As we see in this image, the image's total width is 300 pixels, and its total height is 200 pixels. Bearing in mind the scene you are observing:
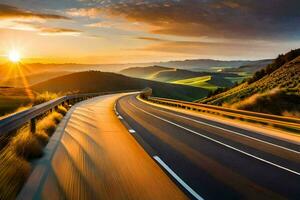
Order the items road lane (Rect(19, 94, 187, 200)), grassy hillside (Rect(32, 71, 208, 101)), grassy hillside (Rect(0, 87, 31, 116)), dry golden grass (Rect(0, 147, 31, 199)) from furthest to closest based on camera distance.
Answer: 1. grassy hillside (Rect(32, 71, 208, 101))
2. grassy hillside (Rect(0, 87, 31, 116))
3. road lane (Rect(19, 94, 187, 200))
4. dry golden grass (Rect(0, 147, 31, 199))

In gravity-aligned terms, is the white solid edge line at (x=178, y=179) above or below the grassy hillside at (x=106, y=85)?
above

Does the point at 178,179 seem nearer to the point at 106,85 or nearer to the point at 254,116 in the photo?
the point at 254,116

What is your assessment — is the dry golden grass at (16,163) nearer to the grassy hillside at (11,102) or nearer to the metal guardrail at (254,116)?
the metal guardrail at (254,116)

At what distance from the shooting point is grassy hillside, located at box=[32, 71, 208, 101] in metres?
150

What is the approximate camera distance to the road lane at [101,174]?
641cm

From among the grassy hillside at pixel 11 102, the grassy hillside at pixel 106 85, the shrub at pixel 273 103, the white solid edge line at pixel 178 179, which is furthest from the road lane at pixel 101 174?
the grassy hillside at pixel 106 85

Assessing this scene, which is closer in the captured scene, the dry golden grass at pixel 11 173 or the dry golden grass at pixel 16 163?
the dry golden grass at pixel 11 173

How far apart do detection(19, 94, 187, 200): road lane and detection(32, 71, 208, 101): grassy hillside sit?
441 feet

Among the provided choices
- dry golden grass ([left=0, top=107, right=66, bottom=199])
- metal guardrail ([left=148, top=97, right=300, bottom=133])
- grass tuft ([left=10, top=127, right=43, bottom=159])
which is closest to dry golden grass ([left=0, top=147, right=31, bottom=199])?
dry golden grass ([left=0, top=107, right=66, bottom=199])

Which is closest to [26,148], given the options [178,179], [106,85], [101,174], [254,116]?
[101,174]

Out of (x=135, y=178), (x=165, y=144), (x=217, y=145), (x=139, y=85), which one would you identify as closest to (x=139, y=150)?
(x=165, y=144)

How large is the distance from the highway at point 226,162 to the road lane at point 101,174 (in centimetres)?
35

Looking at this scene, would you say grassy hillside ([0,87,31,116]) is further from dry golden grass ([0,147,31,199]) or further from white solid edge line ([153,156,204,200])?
white solid edge line ([153,156,204,200])

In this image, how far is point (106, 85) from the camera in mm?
155250
